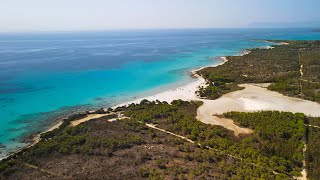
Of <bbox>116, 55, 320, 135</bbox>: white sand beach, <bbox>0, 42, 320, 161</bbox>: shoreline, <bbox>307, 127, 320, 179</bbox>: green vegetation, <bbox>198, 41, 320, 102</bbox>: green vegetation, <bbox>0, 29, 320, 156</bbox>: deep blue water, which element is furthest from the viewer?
<bbox>198, 41, 320, 102</bbox>: green vegetation

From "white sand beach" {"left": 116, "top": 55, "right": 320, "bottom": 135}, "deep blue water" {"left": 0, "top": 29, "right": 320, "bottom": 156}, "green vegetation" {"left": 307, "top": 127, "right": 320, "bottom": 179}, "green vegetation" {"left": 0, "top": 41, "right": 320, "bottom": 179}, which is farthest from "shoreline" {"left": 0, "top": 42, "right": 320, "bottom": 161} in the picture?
"green vegetation" {"left": 307, "top": 127, "right": 320, "bottom": 179}

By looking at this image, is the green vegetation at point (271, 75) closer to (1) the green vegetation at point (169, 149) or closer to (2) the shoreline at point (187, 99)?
(2) the shoreline at point (187, 99)

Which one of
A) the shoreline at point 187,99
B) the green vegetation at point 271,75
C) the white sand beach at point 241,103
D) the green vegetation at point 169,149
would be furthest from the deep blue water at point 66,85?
the green vegetation at point 271,75

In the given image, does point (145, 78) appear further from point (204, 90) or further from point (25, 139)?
point (25, 139)

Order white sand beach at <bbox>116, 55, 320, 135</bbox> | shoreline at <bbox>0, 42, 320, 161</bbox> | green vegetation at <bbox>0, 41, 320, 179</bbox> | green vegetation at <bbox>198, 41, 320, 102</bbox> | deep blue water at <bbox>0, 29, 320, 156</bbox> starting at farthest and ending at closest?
green vegetation at <bbox>198, 41, 320, 102</bbox> → deep blue water at <bbox>0, 29, 320, 156</bbox> → white sand beach at <bbox>116, 55, 320, 135</bbox> → shoreline at <bbox>0, 42, 320, 161</bbox> → green vegetation at <bbox>0, 41, 320, 179</bbox>

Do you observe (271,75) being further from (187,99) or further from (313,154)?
(313,154)

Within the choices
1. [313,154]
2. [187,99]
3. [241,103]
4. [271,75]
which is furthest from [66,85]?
[313,154]

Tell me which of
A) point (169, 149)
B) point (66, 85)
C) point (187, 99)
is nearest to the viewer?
point (169, 149)

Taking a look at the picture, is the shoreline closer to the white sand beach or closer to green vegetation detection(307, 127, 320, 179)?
the white sand beach

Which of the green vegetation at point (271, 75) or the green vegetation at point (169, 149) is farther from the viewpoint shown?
the green vegetation at point (271, 75)
